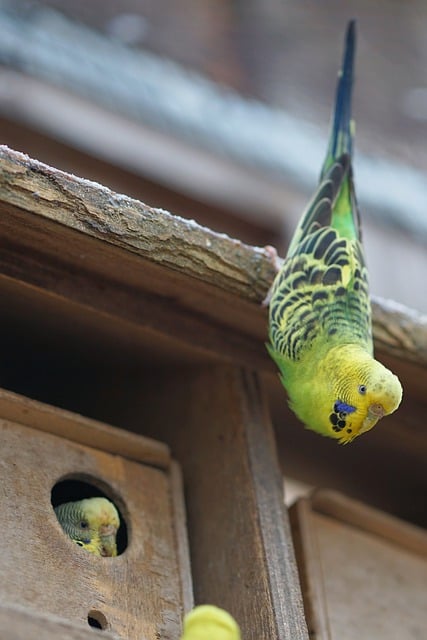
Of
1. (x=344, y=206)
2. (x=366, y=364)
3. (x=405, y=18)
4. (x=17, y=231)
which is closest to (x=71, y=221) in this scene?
(x=17, y=231)

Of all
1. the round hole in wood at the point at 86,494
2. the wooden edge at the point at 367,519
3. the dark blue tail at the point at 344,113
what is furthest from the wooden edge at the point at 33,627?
the dark blue tail at the point at 344,113

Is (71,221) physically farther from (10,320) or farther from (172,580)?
(172,580)

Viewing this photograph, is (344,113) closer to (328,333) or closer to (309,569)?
(328,333)

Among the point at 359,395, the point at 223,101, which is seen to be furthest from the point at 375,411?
the point at 223,101

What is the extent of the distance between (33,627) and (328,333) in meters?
1.32

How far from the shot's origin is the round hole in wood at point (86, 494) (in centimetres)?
239

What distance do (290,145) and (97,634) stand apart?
3.28 meters

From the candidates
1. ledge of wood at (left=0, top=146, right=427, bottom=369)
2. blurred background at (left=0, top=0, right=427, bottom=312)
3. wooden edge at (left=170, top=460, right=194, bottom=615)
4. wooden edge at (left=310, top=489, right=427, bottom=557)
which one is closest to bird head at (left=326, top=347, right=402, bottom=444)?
ledge of wood at (left=0, top=146, right=427, bottom=369)

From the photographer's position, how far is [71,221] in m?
2.13

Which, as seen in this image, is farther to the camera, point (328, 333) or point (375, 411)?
point (328, 333)

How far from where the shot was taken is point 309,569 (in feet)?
8.41

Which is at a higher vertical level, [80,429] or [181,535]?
[80,429]

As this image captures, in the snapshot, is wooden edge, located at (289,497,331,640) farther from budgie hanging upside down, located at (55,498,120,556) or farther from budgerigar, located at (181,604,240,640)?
budgerigar, located at (181,604,240,640)

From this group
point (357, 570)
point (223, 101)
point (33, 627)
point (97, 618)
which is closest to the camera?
point (33, 627)
